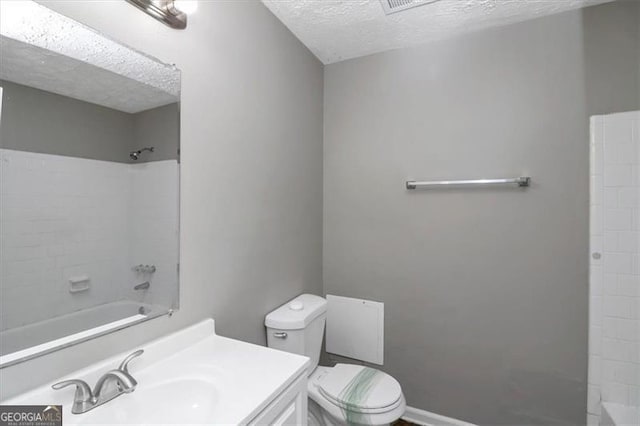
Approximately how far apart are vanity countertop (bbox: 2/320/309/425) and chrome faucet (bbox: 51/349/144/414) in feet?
0.06

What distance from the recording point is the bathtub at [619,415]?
1301mm

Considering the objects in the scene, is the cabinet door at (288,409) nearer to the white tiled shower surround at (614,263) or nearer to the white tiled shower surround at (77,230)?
the white tiled shower surround at (77,230)

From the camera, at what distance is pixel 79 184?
2.78 ft

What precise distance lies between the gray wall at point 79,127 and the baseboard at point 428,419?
1980 millimetres

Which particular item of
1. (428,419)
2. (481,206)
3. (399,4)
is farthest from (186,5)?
(428,419)

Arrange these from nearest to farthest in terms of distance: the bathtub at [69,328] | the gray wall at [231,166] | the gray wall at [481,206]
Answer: the bathtub at [69,328], the gray wall at [231,166], the gray wall at [481,206]

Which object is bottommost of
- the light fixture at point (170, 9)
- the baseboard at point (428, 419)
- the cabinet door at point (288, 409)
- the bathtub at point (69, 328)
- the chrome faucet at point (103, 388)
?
the baseboard at point (428, 419)

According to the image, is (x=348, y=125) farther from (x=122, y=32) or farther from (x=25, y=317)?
(x=25, y=317)

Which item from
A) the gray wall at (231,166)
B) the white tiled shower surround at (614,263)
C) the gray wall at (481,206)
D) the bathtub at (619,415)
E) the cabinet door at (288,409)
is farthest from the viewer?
the gray wall at (481,206)

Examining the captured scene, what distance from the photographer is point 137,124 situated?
984 mm

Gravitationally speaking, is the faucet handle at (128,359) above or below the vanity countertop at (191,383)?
above

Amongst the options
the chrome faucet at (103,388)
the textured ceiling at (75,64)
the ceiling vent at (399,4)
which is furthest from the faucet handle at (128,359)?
the ceiling vent at (399,4)

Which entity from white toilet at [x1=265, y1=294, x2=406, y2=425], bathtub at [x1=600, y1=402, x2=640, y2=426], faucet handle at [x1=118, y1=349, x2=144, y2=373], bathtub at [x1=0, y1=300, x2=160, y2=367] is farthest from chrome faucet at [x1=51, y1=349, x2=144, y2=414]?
bathtub at [x1=600, y1=402, x2=640, y2=426]

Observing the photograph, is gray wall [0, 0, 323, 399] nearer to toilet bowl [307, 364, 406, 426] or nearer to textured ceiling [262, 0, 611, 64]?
textured ceiling [262, 0, 611, 64]
